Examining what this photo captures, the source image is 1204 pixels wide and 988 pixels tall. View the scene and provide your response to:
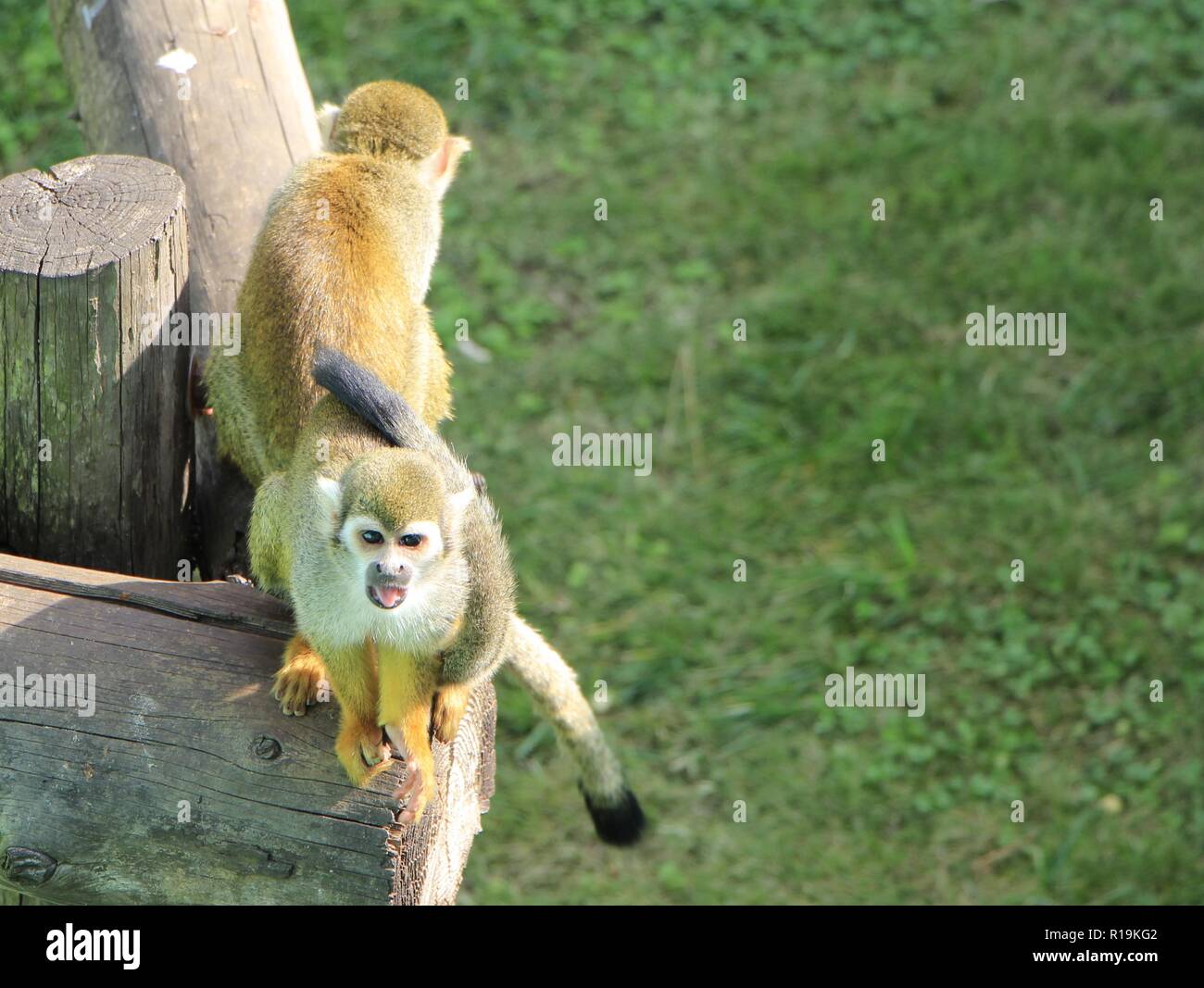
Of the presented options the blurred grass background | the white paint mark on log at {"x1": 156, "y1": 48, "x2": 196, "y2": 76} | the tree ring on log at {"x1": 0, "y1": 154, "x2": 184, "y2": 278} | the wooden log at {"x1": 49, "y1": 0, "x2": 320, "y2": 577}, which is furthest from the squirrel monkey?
the blurred grass background

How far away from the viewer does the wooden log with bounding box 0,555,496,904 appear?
10.3 feet

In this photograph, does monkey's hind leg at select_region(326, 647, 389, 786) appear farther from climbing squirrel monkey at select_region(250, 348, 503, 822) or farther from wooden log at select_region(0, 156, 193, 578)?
wooden log at select_region(0, 156, 193, 578)

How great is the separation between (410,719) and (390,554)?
429 mm

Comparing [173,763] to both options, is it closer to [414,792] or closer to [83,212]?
[414,792]

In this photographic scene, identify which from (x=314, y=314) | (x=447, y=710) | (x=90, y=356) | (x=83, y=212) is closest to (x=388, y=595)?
(x=447, y=710)

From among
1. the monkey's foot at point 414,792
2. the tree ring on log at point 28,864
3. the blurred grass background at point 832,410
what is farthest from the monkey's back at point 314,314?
the blurred grass background at point 832,410

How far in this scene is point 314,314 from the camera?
3932 mm

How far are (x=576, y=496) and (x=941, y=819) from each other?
2308 millimetres

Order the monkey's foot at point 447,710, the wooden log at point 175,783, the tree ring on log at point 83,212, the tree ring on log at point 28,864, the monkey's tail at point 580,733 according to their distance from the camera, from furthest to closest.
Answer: the monkey's tail at point 580,733, the tree ring on log at point 83,212, the monkey's foot at point 447,710, the tree ring on log at point 28,864, the wooden log at point 175,783

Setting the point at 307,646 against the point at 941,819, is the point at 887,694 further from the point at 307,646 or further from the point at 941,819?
the point at 307,646

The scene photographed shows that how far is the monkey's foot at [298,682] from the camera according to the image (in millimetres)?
3340

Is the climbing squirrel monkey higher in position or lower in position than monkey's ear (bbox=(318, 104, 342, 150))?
lower

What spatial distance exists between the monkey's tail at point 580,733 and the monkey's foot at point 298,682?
3.06 ft

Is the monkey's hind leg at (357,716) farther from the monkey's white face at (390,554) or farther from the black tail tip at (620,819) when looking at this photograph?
the black tail tip at (620,819)
